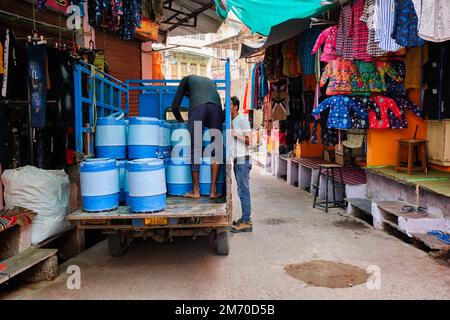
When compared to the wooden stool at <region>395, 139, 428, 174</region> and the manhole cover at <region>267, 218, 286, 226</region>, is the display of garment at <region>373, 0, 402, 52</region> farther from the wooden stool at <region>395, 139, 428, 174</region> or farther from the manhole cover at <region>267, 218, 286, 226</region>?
the manhole cover at <region>267, 218, 286, 226</region>

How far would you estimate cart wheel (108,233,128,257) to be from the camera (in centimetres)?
502

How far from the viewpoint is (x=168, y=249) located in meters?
5.49

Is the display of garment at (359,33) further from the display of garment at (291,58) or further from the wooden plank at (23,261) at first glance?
the wooden plank at (23,261)

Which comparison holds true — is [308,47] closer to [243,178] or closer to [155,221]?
[243,178]

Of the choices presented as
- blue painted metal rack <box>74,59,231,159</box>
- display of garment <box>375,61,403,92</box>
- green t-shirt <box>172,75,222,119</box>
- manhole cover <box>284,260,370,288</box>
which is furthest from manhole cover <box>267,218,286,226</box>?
display of garment <box>375,61,403,92</box>

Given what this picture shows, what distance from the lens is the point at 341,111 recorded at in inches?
281

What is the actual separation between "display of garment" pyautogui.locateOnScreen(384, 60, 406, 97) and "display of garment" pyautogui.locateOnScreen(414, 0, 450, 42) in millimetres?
2238

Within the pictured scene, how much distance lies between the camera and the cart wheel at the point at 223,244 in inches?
199

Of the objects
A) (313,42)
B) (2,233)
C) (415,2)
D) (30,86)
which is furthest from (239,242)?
(313,42)

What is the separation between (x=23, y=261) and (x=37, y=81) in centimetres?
233

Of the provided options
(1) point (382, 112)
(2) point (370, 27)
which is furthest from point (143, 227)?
(1) point (382, 112)

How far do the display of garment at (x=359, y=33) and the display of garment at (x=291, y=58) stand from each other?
9.36 feet
